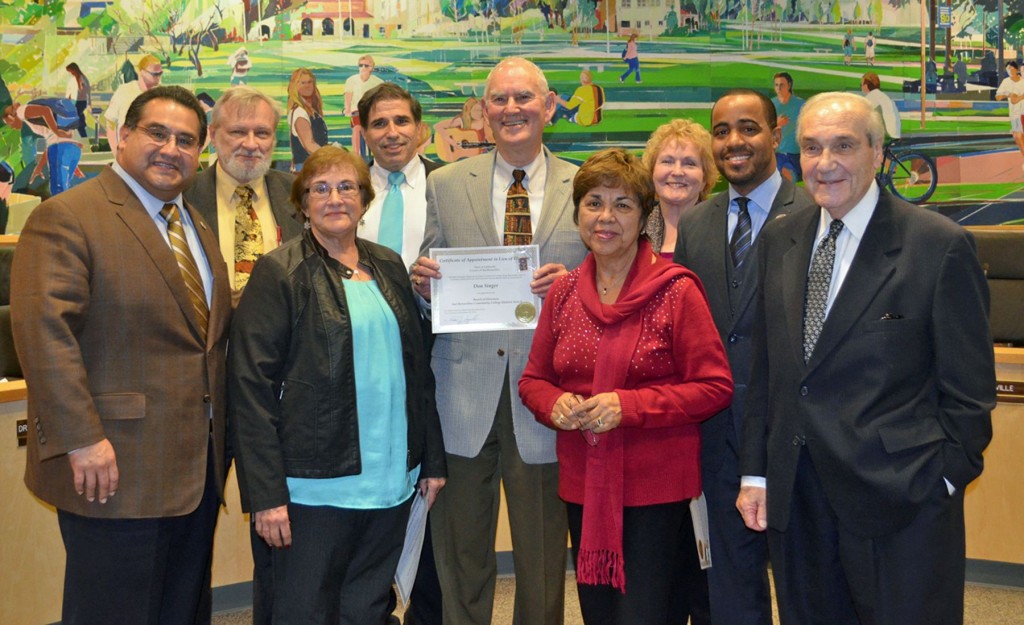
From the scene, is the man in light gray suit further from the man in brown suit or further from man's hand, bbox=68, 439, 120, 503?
man's hand, bbox=68, 439, 120, 503

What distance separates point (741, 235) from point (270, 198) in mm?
1734

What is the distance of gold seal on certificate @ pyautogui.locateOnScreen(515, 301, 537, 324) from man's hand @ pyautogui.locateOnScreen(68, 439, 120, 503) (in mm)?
1322

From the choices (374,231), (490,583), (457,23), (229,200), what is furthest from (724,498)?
(457,23)

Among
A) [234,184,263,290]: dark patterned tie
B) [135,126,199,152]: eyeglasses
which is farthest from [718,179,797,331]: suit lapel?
[135,126,199,152]: eyeglasses

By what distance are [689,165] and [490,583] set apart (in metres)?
1.71

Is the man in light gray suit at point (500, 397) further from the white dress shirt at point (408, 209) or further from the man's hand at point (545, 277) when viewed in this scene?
the white dress shirt at point (408, 209)

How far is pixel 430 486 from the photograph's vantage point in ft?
10.1

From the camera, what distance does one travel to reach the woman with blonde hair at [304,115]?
7.30 metres

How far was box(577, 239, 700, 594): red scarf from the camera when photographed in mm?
2592

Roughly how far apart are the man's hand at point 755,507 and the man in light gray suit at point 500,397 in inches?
28.9

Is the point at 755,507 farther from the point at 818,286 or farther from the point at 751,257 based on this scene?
the point at 751,257

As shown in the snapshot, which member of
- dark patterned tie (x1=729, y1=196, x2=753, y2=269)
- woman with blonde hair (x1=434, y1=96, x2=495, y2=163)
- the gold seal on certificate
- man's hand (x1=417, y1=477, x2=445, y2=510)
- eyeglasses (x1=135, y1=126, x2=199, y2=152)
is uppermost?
woman with blonde hair (x1=434, y1=96, x2=495, y2=163)

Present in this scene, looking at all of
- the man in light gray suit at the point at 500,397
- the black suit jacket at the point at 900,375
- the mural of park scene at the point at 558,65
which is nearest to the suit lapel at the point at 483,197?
the man in light gray suit at the point at 500,397

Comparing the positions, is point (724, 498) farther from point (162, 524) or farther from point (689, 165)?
point (162, 524)
